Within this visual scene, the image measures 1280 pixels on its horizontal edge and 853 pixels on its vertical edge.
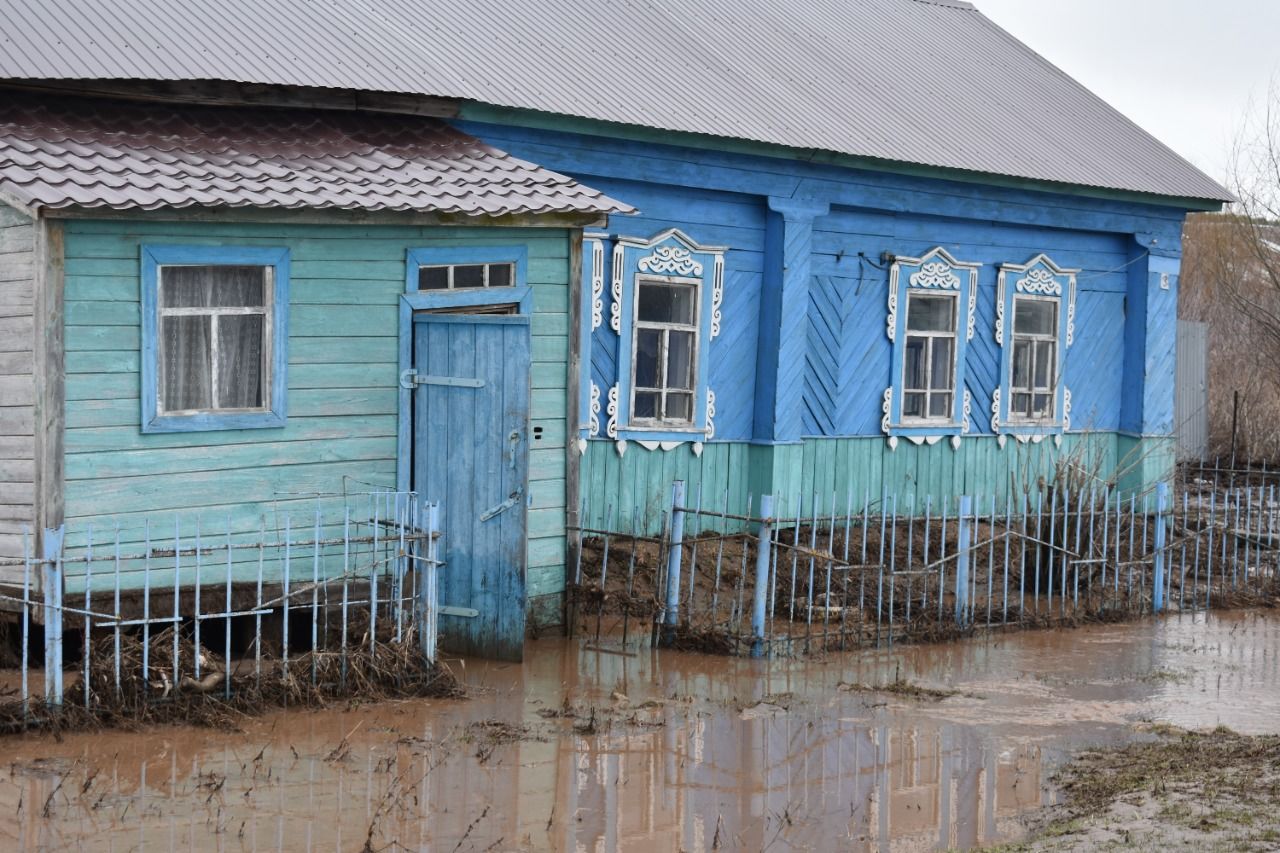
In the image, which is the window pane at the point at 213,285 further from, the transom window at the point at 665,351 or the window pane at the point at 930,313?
the window pane at the point at 930,313

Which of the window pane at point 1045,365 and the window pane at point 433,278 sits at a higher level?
the window pane at point 433,278

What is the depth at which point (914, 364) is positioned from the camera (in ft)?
51.9

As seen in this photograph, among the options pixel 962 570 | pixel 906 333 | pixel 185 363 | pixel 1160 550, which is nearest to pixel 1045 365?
pixel 906 333

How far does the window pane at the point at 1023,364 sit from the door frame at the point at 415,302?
7.59 m

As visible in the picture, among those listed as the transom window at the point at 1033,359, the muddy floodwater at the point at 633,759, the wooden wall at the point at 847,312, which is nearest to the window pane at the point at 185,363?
the muddy floodwater at the point at 633,759

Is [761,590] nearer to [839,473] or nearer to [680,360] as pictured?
[680,360]

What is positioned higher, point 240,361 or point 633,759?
point 240,361

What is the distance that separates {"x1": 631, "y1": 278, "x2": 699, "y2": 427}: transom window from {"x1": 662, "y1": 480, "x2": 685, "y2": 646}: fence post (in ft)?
9.17

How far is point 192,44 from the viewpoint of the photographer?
10.8 m

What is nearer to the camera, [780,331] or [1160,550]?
[1160,550]

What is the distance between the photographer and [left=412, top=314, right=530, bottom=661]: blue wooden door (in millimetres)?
9891

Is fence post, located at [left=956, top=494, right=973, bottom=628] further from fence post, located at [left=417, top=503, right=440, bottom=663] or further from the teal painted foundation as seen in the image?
fence post, located at [left=417, top=503, right=440, bottom=663]

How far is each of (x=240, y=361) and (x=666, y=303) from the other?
4601 millimetres

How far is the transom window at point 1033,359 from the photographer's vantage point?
16734 millimetres
